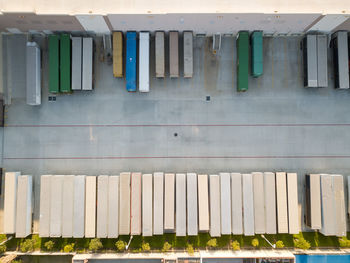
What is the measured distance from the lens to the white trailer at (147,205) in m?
30.2

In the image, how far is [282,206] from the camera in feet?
100

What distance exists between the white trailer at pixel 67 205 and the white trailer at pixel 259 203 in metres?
22.9

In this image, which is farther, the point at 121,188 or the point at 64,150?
the point at 64,150

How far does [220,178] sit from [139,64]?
17.9 meters

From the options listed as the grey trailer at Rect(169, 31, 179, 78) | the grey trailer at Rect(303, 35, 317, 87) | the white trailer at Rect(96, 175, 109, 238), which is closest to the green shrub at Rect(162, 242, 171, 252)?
the white trailer at Rect(96, 175, 109, 238)

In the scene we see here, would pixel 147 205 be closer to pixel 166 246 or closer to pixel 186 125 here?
pixel 166 246

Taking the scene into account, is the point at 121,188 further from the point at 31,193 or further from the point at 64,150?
the point at 31,193

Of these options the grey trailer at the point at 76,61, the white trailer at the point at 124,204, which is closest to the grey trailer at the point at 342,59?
the white trailer at the point at 124,204

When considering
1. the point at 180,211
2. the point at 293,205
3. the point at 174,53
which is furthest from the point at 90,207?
the point at 293,205

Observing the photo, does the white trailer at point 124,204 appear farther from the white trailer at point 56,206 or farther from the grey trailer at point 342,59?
the grey trailer at point 342,59

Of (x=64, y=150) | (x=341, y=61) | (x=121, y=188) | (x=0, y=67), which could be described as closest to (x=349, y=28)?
(x=341, y=61)

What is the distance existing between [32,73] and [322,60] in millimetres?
37878

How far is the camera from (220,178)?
30.7m

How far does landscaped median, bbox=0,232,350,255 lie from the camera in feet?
103
